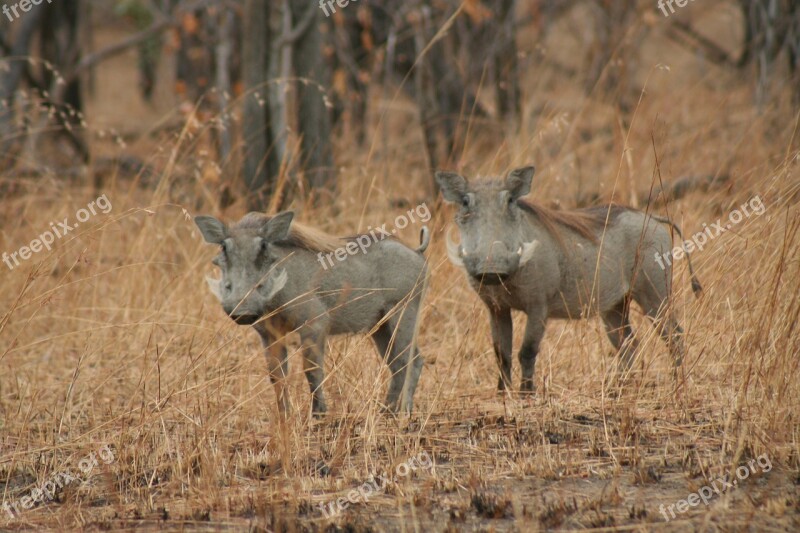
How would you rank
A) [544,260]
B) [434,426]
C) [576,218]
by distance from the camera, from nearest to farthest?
1. [434,426]
2. [544,260]
3. [576,218]

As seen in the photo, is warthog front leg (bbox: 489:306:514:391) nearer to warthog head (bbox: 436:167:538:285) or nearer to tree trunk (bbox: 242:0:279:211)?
warthog head (bbox: 436:167:538:285)

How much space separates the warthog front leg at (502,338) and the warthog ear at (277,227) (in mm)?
985

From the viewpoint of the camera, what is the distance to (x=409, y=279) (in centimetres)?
418

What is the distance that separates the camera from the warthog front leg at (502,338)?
13.9ft

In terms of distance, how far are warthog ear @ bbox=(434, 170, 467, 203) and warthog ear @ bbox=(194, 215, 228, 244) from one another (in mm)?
882

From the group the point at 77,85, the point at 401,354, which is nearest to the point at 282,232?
the point at 401,354

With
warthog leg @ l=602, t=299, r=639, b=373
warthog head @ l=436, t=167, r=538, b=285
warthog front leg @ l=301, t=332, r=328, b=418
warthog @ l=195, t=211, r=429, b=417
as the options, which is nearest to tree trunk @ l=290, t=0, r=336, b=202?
warthog leg @ l=602, t=299, r=639, b=373

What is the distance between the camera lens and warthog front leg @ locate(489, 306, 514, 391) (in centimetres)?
423

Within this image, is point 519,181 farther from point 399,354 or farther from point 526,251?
point 399,354

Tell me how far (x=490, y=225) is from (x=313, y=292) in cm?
72

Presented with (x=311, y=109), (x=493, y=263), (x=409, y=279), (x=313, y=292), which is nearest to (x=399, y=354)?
(x=409, y=279)

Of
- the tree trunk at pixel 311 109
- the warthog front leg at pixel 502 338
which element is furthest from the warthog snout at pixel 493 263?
the tree trunk at pixel 311 109

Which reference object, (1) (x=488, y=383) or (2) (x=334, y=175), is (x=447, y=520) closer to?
(1) (x=488, y=383)

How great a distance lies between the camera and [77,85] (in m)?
13.2
